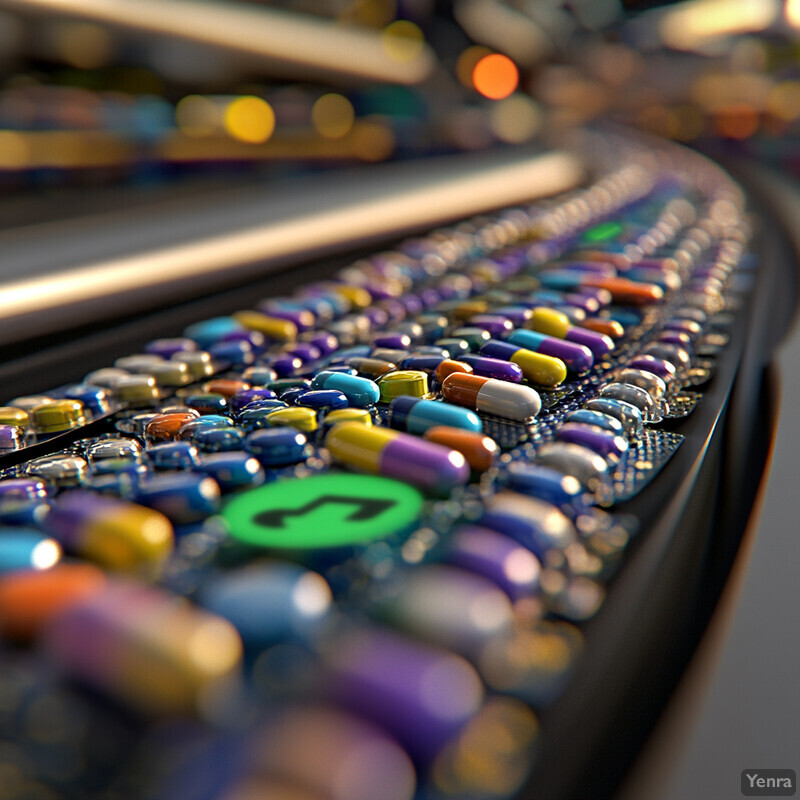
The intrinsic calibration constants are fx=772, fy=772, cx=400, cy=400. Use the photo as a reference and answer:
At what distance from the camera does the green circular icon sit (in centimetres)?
22

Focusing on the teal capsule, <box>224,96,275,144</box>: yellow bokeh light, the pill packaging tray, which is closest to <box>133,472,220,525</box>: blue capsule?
the pill packaging tray

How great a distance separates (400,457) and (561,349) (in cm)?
16

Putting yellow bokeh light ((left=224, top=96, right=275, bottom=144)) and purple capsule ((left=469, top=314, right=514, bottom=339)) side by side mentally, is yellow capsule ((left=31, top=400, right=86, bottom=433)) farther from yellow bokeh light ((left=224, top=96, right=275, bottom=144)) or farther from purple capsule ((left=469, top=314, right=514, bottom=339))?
yellow bokeh light ((left=224, top=96, right=275, bottom=144))

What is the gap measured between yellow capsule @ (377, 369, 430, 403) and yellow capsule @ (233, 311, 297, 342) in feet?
0.52

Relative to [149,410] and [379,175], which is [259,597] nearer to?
[149,410]

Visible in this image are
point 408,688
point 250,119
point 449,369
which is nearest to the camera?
point 408,688

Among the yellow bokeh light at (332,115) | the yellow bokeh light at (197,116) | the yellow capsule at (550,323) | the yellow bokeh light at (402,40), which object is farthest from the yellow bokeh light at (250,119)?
the yellow capsule at (550,323)

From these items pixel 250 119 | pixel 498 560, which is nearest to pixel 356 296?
pixel 498 560

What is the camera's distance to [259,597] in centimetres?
18

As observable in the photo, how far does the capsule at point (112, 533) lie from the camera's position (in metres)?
0.21

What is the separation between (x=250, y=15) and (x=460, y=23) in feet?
4.28

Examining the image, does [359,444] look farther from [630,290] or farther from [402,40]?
[402,40]

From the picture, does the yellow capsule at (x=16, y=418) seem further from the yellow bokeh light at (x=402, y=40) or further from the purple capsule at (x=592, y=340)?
the yellow bokeh light at (x=402, y=40)

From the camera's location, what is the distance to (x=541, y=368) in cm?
37
